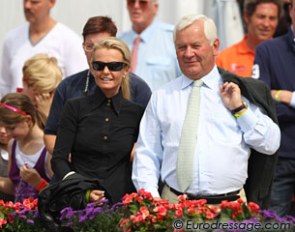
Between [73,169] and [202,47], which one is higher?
[202,47]

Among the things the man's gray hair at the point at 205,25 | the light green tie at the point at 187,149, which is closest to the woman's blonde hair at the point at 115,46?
the man's gray hair at the point at 205,25

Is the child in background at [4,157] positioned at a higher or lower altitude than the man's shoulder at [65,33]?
lower

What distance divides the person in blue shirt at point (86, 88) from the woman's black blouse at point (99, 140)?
0.84ft

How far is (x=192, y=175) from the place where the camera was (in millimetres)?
6148

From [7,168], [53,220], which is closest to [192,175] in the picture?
[53,220]

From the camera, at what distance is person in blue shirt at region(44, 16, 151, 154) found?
6801 millimetres

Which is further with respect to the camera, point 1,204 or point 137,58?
point 137,58

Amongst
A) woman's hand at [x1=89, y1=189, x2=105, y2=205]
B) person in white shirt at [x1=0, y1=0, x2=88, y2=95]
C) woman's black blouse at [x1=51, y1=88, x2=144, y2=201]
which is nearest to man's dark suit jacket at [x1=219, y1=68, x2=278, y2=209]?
woman's black blouse at [x1=51, y1=88, x2=144, y2=201]

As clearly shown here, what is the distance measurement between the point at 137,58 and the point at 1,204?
292cm

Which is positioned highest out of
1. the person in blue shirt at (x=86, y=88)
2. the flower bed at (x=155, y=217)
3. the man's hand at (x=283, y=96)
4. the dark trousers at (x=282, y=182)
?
the person in blue shirt at (x=86, y=88)

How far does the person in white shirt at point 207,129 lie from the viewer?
243 inches

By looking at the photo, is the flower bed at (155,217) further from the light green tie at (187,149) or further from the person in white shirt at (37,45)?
Answer: the person in white shirt at (37,45)

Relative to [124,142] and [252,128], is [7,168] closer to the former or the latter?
[124,142]

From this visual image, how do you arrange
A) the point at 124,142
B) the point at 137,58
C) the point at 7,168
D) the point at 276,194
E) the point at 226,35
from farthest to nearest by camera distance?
the point at 226,35
the point at 137,58
the point at 7,168
the point at 276,194
the point at 124,142
